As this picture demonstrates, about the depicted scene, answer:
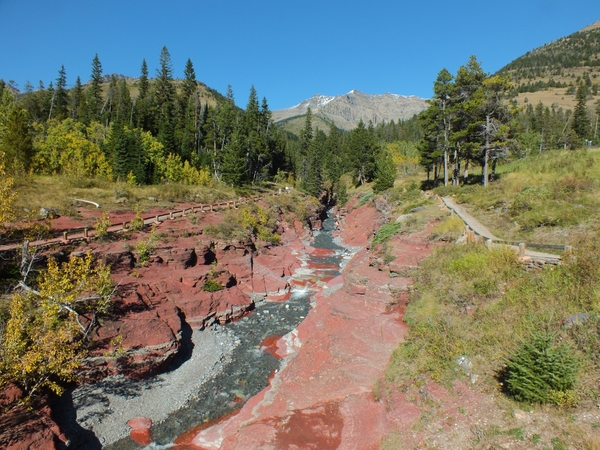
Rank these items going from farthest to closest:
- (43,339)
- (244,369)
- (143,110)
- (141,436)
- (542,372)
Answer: (143,110), (244,369), (141,436), (43,339), (542,372)

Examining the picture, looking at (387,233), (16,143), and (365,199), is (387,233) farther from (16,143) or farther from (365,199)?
(16,143)

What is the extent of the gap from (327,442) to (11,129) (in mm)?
50974

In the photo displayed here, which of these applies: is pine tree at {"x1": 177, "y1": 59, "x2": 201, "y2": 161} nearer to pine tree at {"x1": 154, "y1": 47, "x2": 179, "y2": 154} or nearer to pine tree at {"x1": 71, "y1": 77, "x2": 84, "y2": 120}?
pine tree at {"x1": 154, "y1": 47, "x2": 179, "y2": 154}

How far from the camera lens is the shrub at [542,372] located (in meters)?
9.95

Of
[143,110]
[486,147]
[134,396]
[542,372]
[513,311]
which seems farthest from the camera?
[143,110]

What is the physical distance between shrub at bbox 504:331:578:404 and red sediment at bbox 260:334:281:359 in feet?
46.3

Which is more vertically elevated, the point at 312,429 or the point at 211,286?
the point at 211,286

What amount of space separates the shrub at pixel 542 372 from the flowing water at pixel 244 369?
500 inches

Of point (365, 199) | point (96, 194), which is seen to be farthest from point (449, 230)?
point (96, 194)

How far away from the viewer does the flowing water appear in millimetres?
16125

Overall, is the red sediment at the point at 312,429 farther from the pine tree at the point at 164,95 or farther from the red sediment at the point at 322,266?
the pine tree at the point at 164,95

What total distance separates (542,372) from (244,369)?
15.3m

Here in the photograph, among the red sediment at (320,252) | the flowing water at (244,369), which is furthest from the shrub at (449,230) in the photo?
the red sediment at (320,252)

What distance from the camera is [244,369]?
20.5m
